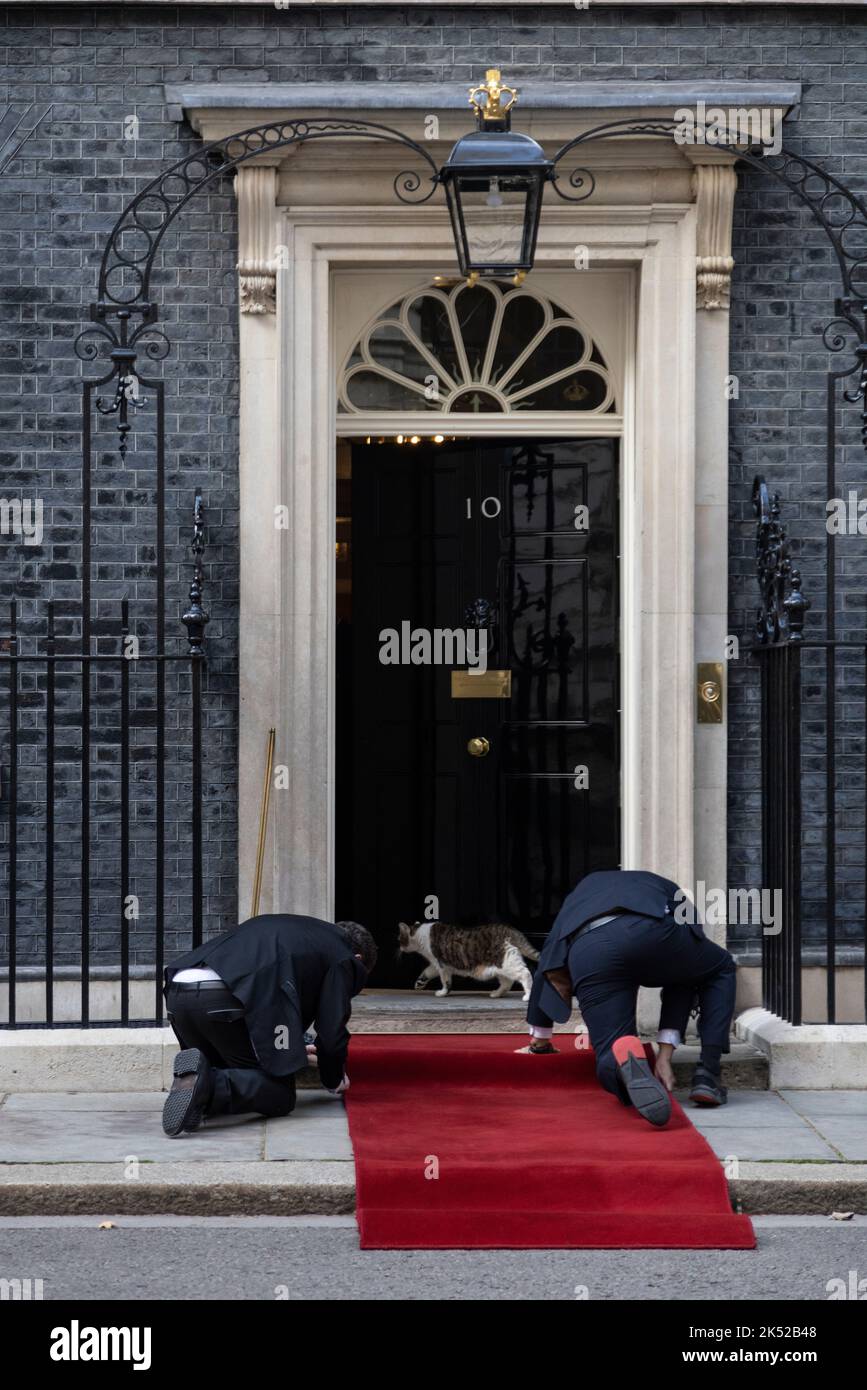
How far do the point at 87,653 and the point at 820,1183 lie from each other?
3.75m

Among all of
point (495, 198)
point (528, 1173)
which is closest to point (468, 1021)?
point (528, 1173)

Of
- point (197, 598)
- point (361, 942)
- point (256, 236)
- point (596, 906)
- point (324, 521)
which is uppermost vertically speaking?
point (256, 236)

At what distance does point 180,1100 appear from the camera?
23.1 feet

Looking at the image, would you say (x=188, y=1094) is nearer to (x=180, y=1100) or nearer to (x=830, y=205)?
(x=180, y=1100)

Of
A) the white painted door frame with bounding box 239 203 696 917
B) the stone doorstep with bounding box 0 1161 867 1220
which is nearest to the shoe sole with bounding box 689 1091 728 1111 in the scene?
the stone doorstep with bounding box 0 1161 867 1220

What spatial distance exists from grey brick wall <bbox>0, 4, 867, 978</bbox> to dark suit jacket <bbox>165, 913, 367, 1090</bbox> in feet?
5.01

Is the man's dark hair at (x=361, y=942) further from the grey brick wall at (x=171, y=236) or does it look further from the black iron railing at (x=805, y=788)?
the black iron railing at (x=805, y=788)

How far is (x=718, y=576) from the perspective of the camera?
8.90 meters

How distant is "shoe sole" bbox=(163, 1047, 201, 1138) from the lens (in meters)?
7.04

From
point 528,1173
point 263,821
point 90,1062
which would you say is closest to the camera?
point 528,1173

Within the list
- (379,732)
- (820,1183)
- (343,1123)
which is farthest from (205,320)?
(820,1183)

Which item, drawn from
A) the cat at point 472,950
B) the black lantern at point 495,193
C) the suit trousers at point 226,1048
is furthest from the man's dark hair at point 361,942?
the black lantern at point 495,193

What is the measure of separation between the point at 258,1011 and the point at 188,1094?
1.38ft

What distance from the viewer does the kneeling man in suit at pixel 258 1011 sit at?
284 inches
